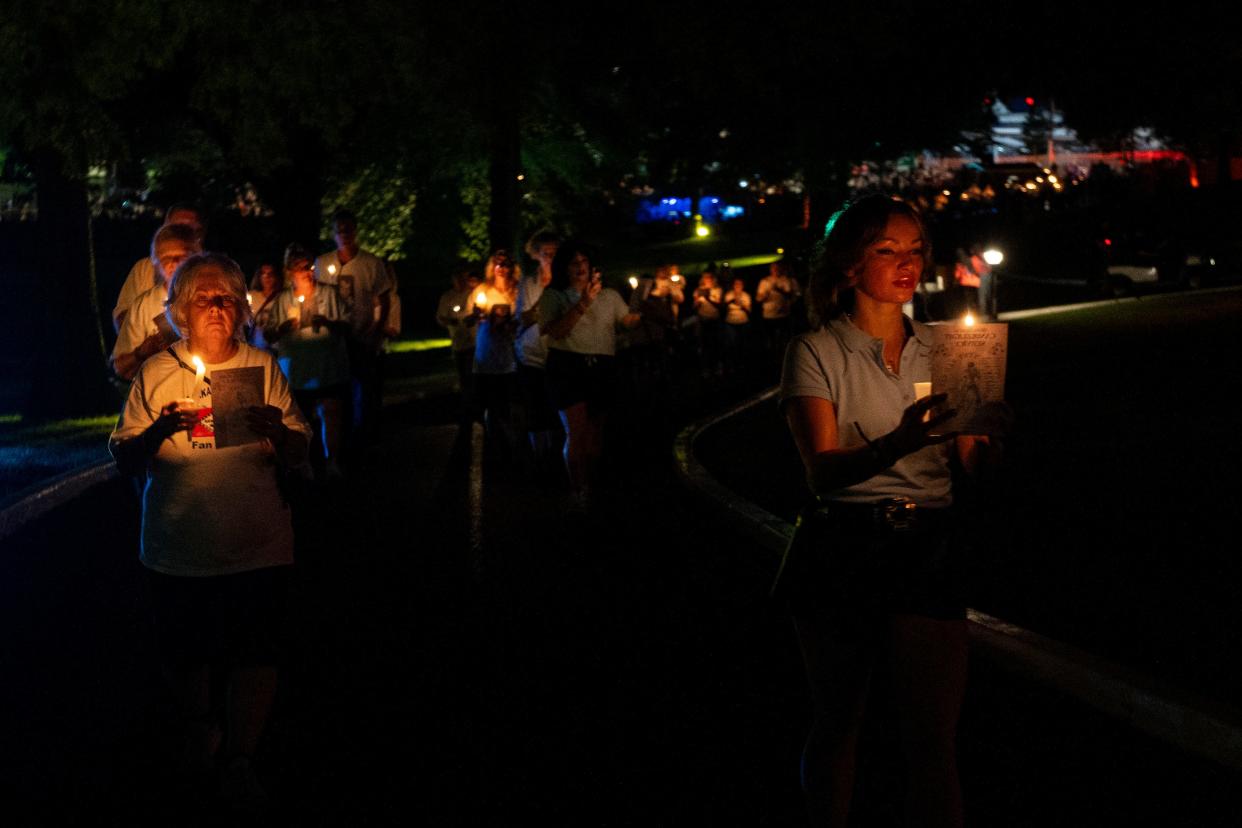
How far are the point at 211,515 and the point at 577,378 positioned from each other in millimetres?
5822

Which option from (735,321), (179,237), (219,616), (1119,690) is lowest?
(1119,690)

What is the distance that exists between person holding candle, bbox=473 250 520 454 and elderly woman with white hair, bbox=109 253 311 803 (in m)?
7.90

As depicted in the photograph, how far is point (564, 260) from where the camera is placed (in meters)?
10.6

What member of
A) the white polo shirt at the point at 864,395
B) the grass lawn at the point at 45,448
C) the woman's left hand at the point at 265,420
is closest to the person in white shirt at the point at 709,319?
the grass lawn at the point at 45,448

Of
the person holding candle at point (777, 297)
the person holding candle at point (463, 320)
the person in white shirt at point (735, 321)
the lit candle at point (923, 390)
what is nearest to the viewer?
the lit candle at point (923, 390)

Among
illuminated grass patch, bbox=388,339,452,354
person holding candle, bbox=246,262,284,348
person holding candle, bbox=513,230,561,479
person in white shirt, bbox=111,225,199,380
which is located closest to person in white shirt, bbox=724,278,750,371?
illuminated grass patch, bbox=388,339,452,354

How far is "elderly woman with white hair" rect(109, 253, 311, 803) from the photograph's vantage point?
509 cm

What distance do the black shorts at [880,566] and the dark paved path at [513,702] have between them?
1.31 metres

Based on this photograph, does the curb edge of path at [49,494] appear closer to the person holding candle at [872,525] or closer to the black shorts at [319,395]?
the black shorts at [319,395]

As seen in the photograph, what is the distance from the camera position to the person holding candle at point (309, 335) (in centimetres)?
1197

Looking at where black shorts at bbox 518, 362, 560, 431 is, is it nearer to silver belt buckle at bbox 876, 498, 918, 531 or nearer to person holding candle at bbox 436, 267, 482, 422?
person holding candle at bbox 436, 267, 482, 422

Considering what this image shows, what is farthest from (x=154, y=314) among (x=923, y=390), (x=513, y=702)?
(x=923, y=390)

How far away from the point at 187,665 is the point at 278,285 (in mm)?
8295

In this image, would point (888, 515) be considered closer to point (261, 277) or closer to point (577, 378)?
point (577, 378)
